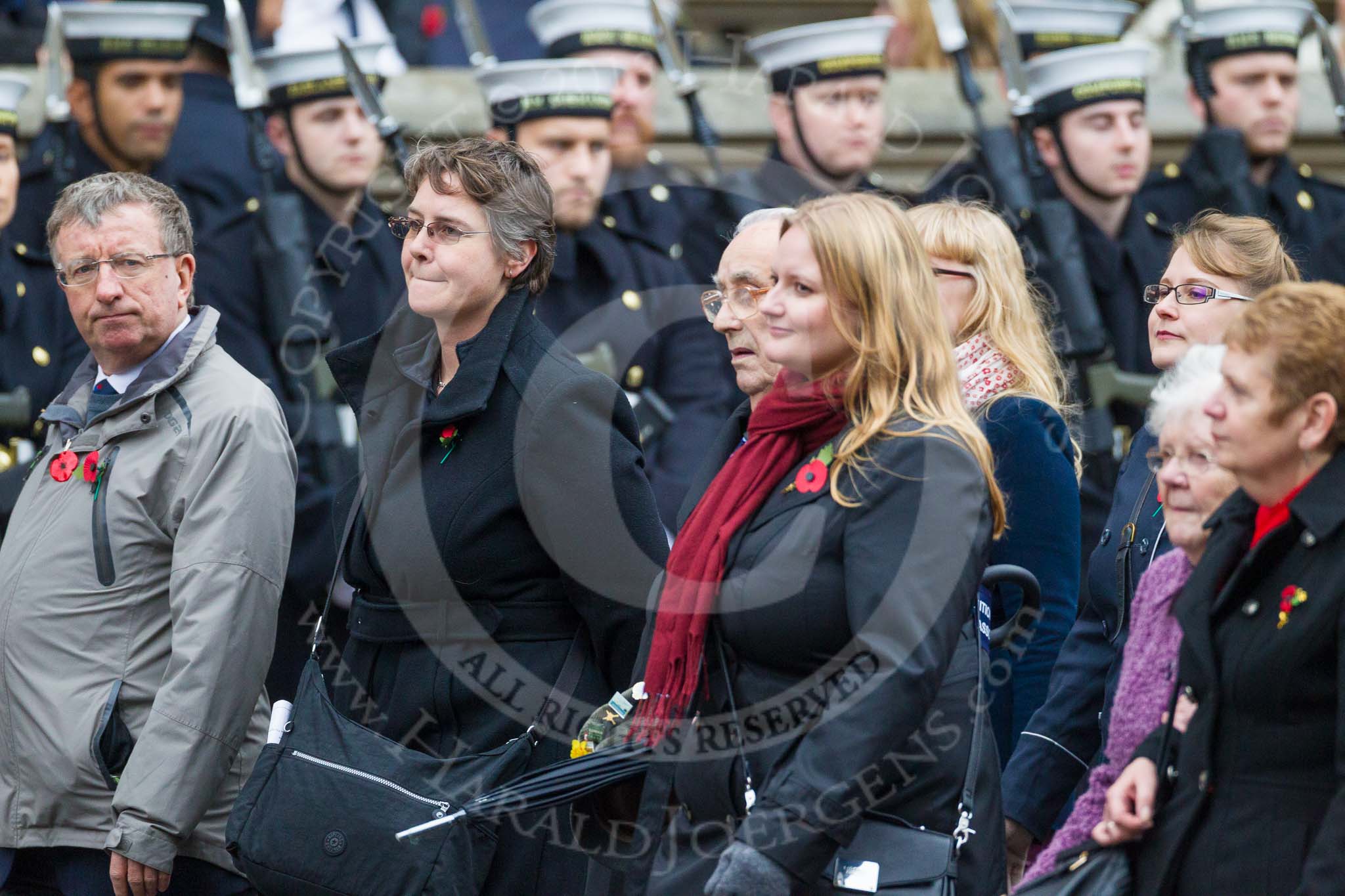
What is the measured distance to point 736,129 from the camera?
300 inches

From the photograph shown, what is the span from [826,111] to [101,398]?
341 centimetres

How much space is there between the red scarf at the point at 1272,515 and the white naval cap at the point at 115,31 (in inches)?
174

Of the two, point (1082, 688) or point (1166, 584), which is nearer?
point (1166, 584)

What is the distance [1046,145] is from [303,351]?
2752mm

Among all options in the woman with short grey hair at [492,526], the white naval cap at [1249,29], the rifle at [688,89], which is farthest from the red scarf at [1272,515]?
the white naval cap at [1249,29]

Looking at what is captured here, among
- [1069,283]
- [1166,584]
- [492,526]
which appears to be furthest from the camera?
[1069,283]

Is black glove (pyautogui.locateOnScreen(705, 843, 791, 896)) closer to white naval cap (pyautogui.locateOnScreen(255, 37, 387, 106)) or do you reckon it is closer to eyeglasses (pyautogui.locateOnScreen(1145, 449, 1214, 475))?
eyeglasses (pyautogui.locateOnScreen(1145, 449, 1214, 475))

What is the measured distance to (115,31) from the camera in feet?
20.1

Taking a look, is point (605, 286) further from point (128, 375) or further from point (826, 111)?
Result: point (128, 375)

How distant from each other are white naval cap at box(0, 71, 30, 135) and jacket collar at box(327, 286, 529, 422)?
2.49m

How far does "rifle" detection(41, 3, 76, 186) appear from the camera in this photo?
6.04 meters

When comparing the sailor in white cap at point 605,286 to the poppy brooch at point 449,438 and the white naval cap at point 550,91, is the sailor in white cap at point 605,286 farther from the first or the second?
the poppy brooch at point 449,438

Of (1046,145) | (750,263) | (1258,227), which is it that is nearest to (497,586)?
(750,263)

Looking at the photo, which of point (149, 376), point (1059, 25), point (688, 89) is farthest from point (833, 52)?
point (149, 376)
